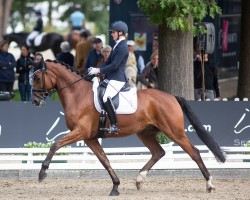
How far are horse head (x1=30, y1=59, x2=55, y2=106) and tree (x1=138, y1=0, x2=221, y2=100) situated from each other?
390cm

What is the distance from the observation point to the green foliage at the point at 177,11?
17.3m

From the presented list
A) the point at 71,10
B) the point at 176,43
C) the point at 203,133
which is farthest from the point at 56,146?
the point at 71,10

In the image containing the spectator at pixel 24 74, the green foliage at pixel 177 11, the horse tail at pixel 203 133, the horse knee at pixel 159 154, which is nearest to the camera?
the horse tail at pixel 203 133

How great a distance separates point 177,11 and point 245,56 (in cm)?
616

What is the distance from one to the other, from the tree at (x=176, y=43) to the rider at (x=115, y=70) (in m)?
3.51

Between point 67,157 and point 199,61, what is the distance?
577 centimetres

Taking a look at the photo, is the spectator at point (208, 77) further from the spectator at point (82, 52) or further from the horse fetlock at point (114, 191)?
the horse fetlock at point (114, 191)

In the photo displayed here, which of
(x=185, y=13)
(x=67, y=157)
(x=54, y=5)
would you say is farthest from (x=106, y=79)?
(x=54, y=5)

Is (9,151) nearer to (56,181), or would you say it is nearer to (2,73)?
(56,181)

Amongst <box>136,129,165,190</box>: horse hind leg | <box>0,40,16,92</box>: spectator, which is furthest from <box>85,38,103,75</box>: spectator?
<box>136,129,165,190</box>: horse hind leg

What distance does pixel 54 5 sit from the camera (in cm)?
5431

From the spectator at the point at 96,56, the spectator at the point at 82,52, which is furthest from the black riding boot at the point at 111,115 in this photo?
the spectator at the point at 82,52

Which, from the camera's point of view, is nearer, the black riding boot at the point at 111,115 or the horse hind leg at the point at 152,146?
the black riding boot at the point at 111,115

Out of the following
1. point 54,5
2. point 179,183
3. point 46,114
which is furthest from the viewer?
point 54,5
